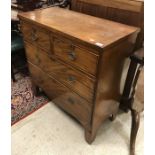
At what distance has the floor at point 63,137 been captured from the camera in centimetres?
137

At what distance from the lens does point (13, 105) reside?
1759mm

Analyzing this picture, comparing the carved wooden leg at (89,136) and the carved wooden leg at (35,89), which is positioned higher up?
the carved wooden leg at (35,89)

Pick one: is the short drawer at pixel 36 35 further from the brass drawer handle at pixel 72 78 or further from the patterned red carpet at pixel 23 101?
the patterned red carpet at pixel 23 101

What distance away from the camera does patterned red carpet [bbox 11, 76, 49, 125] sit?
1666 millimetres

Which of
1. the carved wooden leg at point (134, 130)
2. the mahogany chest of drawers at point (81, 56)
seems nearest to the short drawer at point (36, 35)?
the mahogany chest of drawers at point (81, 56)

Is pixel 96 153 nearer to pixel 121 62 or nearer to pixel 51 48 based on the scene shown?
pixel 121 62

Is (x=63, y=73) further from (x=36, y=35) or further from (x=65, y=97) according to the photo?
(x=36, y=35)

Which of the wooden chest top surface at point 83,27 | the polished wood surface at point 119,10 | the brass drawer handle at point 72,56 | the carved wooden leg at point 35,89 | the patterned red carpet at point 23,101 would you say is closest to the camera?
the wooden chest top surface at point 83,27

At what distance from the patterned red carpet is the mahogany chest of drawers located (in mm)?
393

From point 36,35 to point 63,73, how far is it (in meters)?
0.37

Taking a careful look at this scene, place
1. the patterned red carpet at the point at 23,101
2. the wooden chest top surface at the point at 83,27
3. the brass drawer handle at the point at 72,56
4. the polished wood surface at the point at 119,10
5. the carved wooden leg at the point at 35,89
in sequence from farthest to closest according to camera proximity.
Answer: the carved wooden leg at the point at 35,89 < the patterned red carpet at the point at 23,101 < the polished wood surface at the point at 119,10 < the brass drawer handle at the point at 72,56 < the wooden chest top surface at the point at 83,27

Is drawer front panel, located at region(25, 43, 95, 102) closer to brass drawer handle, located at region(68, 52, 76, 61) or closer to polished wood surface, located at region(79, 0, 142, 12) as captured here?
brass drawer handle, located at region(68, 52, 76, 61)
